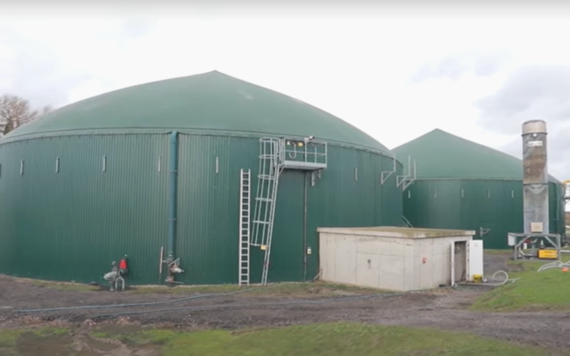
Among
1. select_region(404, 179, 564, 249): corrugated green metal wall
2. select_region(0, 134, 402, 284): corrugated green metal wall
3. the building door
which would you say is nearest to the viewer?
select_region(0, 134, 402, 284): corrugated green metal wall

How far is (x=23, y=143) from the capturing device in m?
23.3

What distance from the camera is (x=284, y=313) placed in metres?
14.3

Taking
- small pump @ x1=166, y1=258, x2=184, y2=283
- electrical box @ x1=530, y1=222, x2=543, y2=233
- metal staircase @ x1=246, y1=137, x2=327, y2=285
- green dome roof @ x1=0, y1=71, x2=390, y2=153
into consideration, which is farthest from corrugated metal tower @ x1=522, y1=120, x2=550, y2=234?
small pump @ x1=166, y1=258, x2=184, y2=283

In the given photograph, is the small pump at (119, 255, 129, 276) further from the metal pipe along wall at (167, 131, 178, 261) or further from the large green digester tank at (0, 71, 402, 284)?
the metal pipe along wall at (167, 131, 178, 261)

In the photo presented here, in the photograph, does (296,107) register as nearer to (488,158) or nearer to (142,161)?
(142,161)

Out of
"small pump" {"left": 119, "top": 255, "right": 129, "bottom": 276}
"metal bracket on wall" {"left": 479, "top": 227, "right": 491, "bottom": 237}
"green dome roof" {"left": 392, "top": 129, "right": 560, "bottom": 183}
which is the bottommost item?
"small pump" {"left": 119, "top": 255, "right": 129, "bottom": 276}

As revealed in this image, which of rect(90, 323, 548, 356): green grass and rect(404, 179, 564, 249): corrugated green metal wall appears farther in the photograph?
rect(404, 179, 564, 249): corrugated green metal wall

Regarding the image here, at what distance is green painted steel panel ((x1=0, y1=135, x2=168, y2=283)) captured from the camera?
66.5ft

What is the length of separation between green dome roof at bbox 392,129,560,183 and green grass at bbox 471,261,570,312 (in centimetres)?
2465

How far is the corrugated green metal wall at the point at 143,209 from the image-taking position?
20.2 metres

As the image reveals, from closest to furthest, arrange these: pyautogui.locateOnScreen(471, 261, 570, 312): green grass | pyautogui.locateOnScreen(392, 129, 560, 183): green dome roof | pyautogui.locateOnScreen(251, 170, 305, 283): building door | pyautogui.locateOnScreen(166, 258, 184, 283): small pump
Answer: pyautogui.locateOnScreen(471, 261, 570, 312): green grass < pyautogui.locateOnScreen(166, 258, 184, 283): small pump < pyautogui.locateOnScreen(251, 170, 305, 283): building door < pyautogui.locateOnScreen(392, 129, 560, 183): green dome roof

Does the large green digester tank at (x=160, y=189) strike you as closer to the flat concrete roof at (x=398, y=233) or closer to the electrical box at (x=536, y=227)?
the flat concrete roof at (x=398, y=233)

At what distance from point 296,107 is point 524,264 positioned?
1542 cm

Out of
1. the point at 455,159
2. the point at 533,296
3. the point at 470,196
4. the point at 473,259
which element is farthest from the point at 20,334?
the point at 455,159
